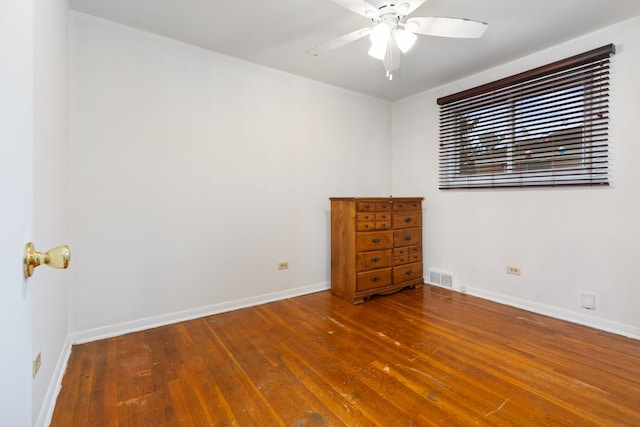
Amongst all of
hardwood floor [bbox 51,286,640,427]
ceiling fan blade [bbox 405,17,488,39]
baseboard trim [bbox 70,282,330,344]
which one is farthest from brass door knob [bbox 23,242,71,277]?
ceiling fan blade [bbox 405,17,488,39]

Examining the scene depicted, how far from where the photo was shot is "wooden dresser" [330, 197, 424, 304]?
10.7 feet

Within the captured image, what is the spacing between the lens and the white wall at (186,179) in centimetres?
Answer: 240

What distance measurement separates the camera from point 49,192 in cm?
167

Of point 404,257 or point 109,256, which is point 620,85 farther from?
point 109,256

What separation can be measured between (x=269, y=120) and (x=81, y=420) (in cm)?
281

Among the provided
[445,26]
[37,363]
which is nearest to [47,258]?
[37,363]

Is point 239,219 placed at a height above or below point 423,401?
above

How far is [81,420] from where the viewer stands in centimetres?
152

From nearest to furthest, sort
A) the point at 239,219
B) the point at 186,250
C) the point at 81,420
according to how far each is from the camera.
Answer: the point at 81,420 < the point at 186,250 < the point at 239,219

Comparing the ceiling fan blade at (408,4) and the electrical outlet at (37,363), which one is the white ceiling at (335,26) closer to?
the ceiling fan blade at (408,4)

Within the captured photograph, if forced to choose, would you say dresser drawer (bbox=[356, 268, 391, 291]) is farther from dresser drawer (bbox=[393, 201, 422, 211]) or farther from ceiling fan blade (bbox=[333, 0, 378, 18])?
ceiling fan blade (bbox=[333, 0, 378, 18])

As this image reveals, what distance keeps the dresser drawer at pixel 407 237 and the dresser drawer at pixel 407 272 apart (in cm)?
28

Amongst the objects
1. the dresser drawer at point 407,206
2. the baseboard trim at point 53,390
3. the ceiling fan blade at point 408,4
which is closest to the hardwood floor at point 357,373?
the baseboard trim at point 53,390

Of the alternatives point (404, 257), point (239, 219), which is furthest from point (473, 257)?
point (239, 219)
